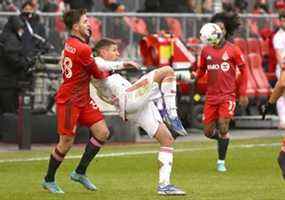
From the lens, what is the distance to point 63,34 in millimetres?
24500

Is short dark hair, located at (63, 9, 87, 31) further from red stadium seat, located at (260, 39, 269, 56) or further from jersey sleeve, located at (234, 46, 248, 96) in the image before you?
red stadium seat, located at (260, 39, 269, 56)

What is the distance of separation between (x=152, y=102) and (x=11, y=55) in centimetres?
967

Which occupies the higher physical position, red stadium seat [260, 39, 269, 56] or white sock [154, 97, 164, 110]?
white sock [154, 97, 164, 110]

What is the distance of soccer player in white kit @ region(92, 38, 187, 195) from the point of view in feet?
43.1

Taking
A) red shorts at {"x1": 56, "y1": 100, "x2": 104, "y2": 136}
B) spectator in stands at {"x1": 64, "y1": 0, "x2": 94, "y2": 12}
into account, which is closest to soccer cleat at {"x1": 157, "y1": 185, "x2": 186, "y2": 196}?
red shorts at {"x1": 56, "y1": 100, "x2": 104, "y2": 136}

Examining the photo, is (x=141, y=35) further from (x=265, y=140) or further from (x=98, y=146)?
(x=98, y=146)

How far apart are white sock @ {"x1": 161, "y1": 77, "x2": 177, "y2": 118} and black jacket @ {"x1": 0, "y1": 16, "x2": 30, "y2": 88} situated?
9.80m

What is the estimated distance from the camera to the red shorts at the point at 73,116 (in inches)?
531

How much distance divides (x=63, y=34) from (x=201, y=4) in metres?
6.64

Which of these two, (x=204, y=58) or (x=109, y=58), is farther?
(x=204, y=58)

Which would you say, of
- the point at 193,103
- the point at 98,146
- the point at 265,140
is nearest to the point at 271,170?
Result: the point at 98,146

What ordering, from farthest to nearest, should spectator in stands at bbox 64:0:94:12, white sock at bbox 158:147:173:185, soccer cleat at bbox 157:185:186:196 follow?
spectator in stands at bbox 64:0:94:12
white sock at bbox 158:147:173:185
soccer cleat at bbox 157:185:186:196

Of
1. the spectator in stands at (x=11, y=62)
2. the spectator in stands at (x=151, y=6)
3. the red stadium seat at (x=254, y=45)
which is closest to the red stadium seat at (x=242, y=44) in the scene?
the red stadium seat at (x=254, y=45)

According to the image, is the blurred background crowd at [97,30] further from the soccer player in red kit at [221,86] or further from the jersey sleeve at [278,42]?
the soccer player in red kit at [221,86]
